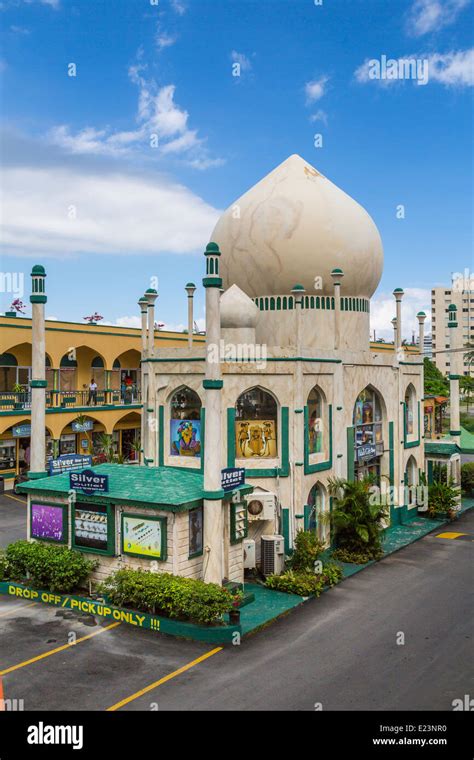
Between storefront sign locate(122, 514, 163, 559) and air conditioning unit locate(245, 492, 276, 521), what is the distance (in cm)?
485

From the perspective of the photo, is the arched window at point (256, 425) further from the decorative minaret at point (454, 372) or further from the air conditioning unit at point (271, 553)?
the decorative minaret at point (454, 372)

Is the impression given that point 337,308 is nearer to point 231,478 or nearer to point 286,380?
point 286,380

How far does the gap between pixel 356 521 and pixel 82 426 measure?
81.7 ft

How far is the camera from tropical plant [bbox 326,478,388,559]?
23.8m

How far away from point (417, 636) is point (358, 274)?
1564 centimetres

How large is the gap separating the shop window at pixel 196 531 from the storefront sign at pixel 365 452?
947 centimetres

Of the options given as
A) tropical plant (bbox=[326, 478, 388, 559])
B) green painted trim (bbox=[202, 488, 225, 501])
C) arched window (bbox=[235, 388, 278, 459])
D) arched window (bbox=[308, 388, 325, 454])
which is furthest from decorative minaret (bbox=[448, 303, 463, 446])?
green painted trim (bbox=[202, 488, 225, 501])

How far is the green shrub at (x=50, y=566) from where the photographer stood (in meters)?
19.1

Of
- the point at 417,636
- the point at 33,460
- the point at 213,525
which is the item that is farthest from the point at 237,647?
the point at 33,460

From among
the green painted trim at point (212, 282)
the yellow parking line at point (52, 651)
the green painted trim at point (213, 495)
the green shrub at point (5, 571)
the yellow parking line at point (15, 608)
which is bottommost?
the yellow parking line at point (52, 651)

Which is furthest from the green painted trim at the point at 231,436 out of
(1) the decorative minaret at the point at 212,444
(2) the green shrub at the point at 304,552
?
(1) the decorative minaret at the point at 212,444

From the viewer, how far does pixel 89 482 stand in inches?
774

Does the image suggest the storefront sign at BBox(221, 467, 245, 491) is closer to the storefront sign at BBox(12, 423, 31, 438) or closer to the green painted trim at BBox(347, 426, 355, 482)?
the green painted trim at BBox(347, 426, 355, 482)
